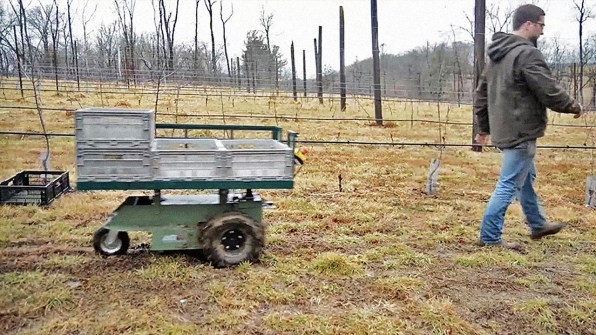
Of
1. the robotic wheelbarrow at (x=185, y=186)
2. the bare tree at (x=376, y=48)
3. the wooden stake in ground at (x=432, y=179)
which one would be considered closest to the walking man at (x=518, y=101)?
the robotic wheelbarrow at (x=185, y=186)

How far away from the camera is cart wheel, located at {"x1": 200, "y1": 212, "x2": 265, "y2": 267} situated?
9.16 ft

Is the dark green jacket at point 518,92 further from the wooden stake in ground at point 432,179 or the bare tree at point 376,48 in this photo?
the bare tree at point 376,48

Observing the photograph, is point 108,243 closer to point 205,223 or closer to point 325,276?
point 205,223

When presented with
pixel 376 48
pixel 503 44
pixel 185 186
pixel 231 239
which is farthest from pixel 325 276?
pixel 376 48

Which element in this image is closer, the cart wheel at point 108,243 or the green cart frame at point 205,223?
the green cart frame at point 205,223

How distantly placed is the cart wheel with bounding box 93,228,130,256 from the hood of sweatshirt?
105 inches

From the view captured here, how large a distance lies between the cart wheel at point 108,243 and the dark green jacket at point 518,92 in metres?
2.53

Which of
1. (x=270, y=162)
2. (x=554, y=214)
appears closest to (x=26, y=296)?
(x=270, y=162)

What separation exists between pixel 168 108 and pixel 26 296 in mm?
11977

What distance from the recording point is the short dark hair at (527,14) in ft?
10.4

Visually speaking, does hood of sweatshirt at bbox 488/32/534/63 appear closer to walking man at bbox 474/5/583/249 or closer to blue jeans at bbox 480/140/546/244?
walking man at bbox 474/5/583/249

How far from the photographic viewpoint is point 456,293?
2596 millimetres

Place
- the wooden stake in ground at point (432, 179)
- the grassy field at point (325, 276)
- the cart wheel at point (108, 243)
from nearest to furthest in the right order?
1. the grassy field at point (325, 276)
2. the cart wheel at point (108, 243)
3. the wooden stake in ground at point (432, 179)

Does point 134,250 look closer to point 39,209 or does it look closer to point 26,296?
point 26,296
